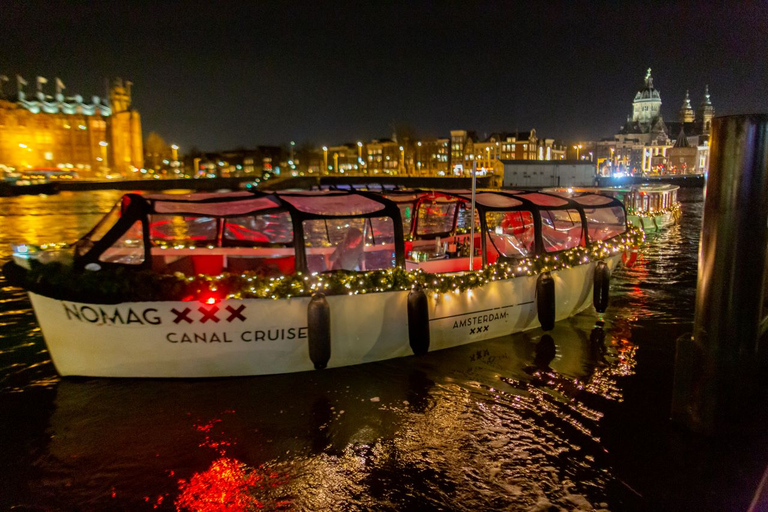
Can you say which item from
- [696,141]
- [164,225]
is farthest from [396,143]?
[164,225]

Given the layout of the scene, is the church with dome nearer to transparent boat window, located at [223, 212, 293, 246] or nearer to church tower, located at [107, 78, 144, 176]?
church tower, located at [107, 78, 144, 176]

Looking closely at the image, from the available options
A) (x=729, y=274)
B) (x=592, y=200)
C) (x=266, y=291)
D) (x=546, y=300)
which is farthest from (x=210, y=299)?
(x=592, y=200)

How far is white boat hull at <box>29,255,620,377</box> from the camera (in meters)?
7.18

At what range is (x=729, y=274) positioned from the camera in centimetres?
571

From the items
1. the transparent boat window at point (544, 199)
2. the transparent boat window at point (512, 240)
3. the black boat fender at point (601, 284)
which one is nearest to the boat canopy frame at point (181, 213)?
the transparent boat window at point (512, 240)

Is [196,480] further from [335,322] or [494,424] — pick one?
[494,424]

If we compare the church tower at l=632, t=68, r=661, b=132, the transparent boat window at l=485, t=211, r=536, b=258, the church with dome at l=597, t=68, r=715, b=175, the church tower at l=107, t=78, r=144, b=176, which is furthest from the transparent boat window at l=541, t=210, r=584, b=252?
the church tower at l=632, t=68, r=661, b=132

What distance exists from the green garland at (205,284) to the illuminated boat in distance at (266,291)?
0.05ft

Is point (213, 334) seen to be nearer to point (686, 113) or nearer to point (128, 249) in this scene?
point (128, 249)

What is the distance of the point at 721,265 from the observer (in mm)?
5746

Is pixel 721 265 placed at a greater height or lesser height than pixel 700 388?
greater

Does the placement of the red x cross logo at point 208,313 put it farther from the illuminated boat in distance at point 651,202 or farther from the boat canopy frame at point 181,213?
the illuminated boat in distance at point 651,202

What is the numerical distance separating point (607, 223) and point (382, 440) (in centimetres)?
921

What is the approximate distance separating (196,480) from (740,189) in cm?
638
